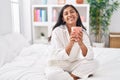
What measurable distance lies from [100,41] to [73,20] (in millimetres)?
2163

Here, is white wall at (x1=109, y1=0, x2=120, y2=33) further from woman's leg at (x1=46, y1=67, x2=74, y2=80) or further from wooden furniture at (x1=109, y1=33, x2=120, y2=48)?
woman's leg at (x1=46, y1=67, x2=74, y2=80)

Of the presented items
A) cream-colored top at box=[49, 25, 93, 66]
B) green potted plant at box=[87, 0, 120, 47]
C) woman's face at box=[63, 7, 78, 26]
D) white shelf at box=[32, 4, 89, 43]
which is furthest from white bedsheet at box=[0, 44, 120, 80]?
green potted plant at box=[87, 0, 120, 47]

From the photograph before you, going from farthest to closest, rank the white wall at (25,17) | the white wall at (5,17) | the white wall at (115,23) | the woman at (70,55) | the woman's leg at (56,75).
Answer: the white wall at (115,23)
the white wall at (25,17)
the white wall at (5,17)
the woman at (70,55)
the woman's leg at (56,75)

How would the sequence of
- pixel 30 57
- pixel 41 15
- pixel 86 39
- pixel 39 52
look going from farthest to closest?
pixel 41 15
pixel 39 52
pixel 30 57
pixel 86 39

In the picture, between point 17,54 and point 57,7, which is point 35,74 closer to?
point 17,54

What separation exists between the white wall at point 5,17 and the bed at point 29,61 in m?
0.13

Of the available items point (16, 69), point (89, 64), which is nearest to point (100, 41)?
point (89, 64)

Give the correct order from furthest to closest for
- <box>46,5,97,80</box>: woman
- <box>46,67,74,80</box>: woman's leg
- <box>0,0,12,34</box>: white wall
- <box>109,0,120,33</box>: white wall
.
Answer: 1. <box>109,0,120,33</box>: white wall
2. <box>0,0,12,34</box>: white wall
3. <box>46,5,97,80</box>: woman
4. <box>46,67,74,80</box>: woman's leg

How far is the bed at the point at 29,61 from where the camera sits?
158 centimetres

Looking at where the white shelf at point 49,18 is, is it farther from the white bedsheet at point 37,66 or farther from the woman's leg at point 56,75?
the woman's leg at point 56,75

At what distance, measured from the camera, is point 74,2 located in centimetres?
405

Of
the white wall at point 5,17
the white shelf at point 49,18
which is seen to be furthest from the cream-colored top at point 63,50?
the white shelf at point 49,18

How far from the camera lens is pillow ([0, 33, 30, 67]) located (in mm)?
1984

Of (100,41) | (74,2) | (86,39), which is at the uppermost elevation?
(74,2)
